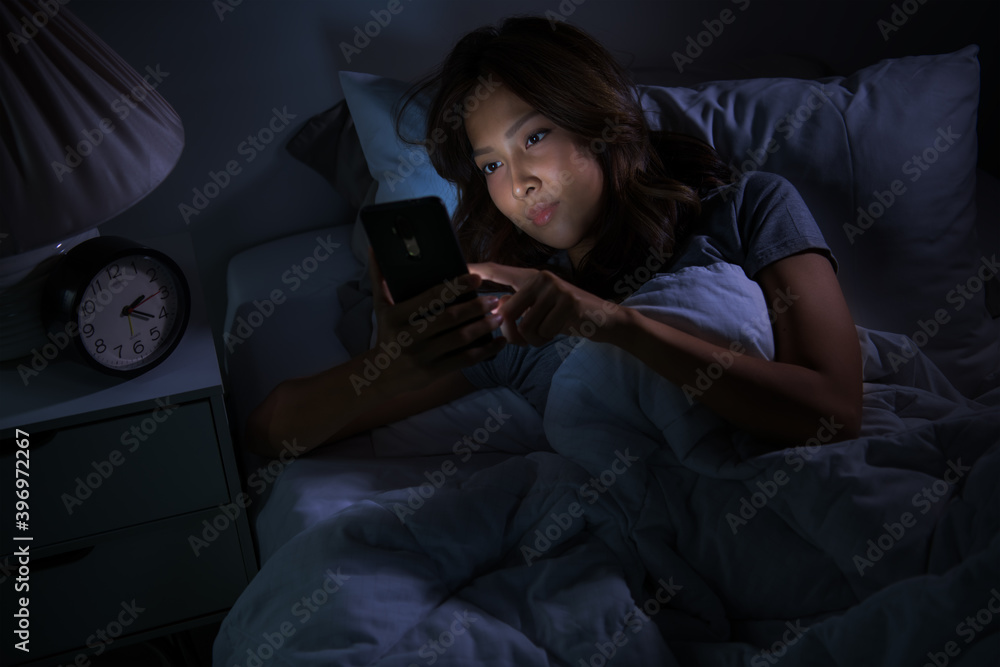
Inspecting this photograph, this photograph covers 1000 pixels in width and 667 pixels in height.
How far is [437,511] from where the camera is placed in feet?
2.59

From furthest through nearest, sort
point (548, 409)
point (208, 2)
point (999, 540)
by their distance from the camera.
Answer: point (208, 2) < point (548, 409) < point (999, 540)

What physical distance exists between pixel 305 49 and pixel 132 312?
703 millimetres

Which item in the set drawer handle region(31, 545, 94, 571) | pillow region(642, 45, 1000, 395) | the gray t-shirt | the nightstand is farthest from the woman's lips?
drawer handle region(31, 545, 94, 571)

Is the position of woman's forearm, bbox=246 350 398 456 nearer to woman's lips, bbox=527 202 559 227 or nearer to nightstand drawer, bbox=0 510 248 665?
nightstand drawer, bbox=0 510 248 665

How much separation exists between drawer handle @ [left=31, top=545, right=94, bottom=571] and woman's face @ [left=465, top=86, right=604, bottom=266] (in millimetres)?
784

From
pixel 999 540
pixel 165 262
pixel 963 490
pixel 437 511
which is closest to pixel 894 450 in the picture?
pixel 963 490

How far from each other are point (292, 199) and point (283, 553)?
94cm

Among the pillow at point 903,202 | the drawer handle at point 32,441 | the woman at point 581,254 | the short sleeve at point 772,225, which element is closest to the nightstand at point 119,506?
the drawer handle at point 32,441

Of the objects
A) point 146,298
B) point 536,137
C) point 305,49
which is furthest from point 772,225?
point 305,49

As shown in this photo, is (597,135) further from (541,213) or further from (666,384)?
(666,384)

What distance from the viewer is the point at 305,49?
1426 millimetres

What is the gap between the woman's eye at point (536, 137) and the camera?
0.99 metres

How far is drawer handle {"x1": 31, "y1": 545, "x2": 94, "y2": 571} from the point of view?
3.36 feet

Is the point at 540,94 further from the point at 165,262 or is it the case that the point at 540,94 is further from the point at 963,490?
the point at 963,490
